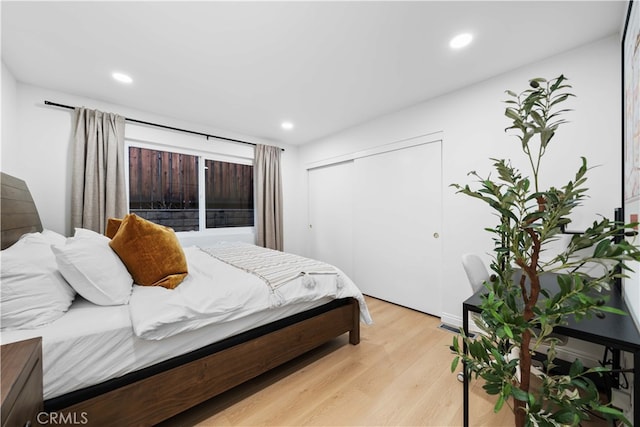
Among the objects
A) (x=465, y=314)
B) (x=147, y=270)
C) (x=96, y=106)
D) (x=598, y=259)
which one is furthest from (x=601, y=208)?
(x=96, y=106)

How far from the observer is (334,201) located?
412cm

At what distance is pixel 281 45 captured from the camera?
1911 mm

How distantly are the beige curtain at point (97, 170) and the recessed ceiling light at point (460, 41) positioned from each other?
3.43 meters

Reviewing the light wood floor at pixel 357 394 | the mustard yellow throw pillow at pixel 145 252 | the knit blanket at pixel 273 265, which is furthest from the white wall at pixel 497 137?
the mustard yellow throw pillow at pixel 145 252

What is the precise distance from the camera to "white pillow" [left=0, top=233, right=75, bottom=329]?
111 centimetres

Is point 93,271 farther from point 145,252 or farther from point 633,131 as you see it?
point 633,131

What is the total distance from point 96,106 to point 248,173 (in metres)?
1.98

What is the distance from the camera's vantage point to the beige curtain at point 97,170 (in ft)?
8.54

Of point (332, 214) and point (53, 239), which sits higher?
point (332, 214)

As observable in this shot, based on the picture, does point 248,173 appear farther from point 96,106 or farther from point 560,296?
point 560,296

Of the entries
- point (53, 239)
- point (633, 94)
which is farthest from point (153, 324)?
point (633, 94)

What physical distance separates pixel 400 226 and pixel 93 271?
113 inches

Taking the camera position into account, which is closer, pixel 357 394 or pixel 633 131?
pixel 633 131

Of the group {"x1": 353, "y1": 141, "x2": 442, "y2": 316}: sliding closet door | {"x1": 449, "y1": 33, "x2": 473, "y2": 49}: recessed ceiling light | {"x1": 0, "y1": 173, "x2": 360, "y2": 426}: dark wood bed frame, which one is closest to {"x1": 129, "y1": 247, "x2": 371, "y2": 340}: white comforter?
{"x1": 0, "y1": 173, "x2": 360, "y2": 426}: dark wood bed frame
